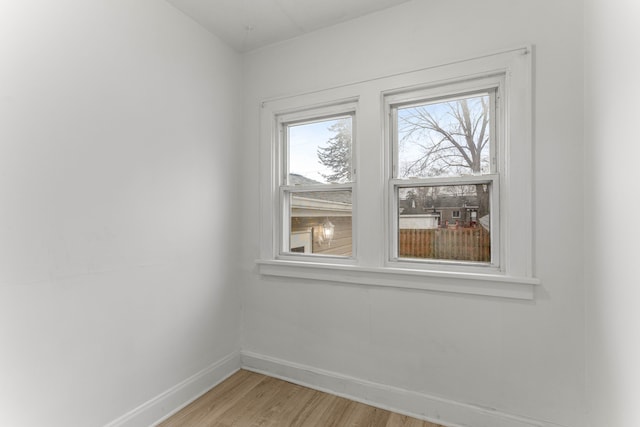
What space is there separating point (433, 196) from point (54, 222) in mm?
2067

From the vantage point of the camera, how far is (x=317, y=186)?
245cm

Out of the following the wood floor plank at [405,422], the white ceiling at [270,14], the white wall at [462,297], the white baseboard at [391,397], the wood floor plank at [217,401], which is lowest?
the wood floor plank at [217,401]

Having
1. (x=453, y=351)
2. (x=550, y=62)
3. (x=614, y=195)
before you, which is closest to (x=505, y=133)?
(x=550, y=62)

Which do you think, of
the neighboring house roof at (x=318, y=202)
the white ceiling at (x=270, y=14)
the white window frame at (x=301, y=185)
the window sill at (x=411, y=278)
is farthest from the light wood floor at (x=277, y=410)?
the white ceiling at (x=270, y=14)

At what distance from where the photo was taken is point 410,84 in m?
2.05

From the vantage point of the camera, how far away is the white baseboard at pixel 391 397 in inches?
72.3

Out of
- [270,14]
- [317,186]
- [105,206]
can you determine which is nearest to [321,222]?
[317,186]

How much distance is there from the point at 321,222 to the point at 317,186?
278 millimetres

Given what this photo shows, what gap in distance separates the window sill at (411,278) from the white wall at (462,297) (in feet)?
0.18

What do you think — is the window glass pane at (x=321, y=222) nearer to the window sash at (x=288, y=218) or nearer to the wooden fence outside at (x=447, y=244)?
the window sash at (x=288, y=218)

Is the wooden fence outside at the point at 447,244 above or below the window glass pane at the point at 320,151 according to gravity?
below

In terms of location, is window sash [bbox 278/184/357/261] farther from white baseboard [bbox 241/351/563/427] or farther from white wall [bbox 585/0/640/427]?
white wall [bbox 585/0/640/427]

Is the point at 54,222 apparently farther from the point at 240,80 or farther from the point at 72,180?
the point at 240,80

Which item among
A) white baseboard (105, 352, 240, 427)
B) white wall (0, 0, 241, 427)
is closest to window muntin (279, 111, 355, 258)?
white wall (0, 0, 241, 427)
